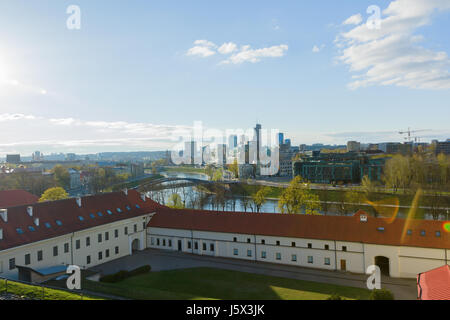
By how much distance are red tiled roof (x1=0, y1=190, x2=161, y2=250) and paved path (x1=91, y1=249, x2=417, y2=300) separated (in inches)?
148

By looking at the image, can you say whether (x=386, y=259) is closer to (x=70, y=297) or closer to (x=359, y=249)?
(x=359, y=249)

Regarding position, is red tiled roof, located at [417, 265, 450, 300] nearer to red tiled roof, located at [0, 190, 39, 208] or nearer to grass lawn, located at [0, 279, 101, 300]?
grass lawn, located at [0, 279, 101, 300]

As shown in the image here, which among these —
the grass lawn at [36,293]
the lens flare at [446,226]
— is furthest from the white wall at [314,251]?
the grass lawn at [36,293]

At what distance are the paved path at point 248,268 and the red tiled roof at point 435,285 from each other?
2.39 m

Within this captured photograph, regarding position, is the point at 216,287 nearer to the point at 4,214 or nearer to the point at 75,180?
the point at 4,214

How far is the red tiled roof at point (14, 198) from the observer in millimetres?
35438

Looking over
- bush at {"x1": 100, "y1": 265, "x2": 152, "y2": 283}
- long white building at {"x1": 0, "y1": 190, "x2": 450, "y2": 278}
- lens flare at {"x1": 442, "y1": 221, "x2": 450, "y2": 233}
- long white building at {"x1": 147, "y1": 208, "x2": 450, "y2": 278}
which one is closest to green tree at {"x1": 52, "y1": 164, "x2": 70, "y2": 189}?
long white building at {"x1": 0, "y1": 190, "x2": 450, "y2": 278}

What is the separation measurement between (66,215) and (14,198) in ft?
46.0

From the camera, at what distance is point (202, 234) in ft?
97.9

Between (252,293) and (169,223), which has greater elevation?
(169,223)

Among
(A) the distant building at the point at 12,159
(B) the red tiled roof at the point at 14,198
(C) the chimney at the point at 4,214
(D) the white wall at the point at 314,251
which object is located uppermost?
(A) the distant building at the point at 12,159

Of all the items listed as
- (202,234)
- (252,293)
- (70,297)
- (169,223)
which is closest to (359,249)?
(252,293)

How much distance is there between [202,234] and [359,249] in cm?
1288

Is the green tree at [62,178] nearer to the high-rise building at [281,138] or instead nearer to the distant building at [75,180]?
the distant building at [75,180]
